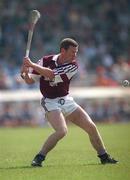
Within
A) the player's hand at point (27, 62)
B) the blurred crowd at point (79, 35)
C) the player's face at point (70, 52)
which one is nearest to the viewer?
the player's hand at point (27, 62)

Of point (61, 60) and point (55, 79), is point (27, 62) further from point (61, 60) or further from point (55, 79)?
point (61, 60)

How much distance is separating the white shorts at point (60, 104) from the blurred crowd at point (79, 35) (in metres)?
16.7

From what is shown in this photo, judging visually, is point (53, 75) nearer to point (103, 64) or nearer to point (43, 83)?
point (43, 83)

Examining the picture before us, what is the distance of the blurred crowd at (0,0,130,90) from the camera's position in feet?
104

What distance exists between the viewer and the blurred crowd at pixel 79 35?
31.6m

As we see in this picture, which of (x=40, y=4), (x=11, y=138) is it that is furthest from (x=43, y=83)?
(x=40, y=4)

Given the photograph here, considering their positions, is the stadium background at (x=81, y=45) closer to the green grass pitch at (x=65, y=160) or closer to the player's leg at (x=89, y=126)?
the green grass pitch at (x=65, y=160)

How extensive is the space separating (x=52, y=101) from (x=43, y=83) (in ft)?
1.10

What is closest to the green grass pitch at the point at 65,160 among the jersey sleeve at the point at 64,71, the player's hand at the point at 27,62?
the jersey sleeve at the point at 64,71

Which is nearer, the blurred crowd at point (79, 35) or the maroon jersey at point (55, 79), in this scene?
the maroon jersey at point (55, 79)

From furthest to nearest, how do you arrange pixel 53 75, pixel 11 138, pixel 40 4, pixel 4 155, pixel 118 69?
pixel 40 4, pixel 118 69, pixel 11 138, pixel 4 155, pixel 53 75

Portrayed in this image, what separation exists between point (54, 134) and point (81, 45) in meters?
20.1

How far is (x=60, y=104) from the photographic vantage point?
13.4 m

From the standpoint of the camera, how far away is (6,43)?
32.5m
